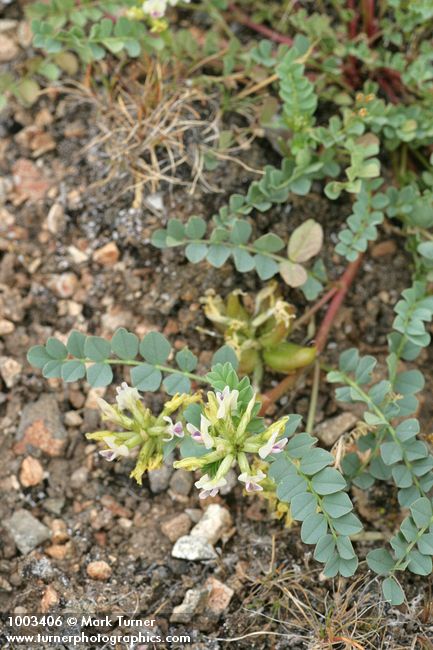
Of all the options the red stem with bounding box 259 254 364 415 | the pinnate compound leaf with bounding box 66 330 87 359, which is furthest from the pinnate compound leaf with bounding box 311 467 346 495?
the pinnate compound leaf with bounding box 66 330 87 359

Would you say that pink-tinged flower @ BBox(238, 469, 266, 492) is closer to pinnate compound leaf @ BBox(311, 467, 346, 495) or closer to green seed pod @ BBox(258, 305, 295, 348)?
pinnate compound leaf @ BBox(311, 467, 346, 495)

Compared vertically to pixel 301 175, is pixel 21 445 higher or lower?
lower

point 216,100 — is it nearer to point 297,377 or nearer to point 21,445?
point 297,377

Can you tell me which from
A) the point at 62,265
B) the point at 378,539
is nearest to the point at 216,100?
the point at 62,265

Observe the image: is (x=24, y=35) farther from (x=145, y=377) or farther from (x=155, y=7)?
(x=145, y=377)

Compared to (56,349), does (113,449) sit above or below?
below

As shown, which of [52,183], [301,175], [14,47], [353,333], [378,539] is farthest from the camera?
[14,47]

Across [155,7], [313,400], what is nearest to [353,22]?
[155,7]
